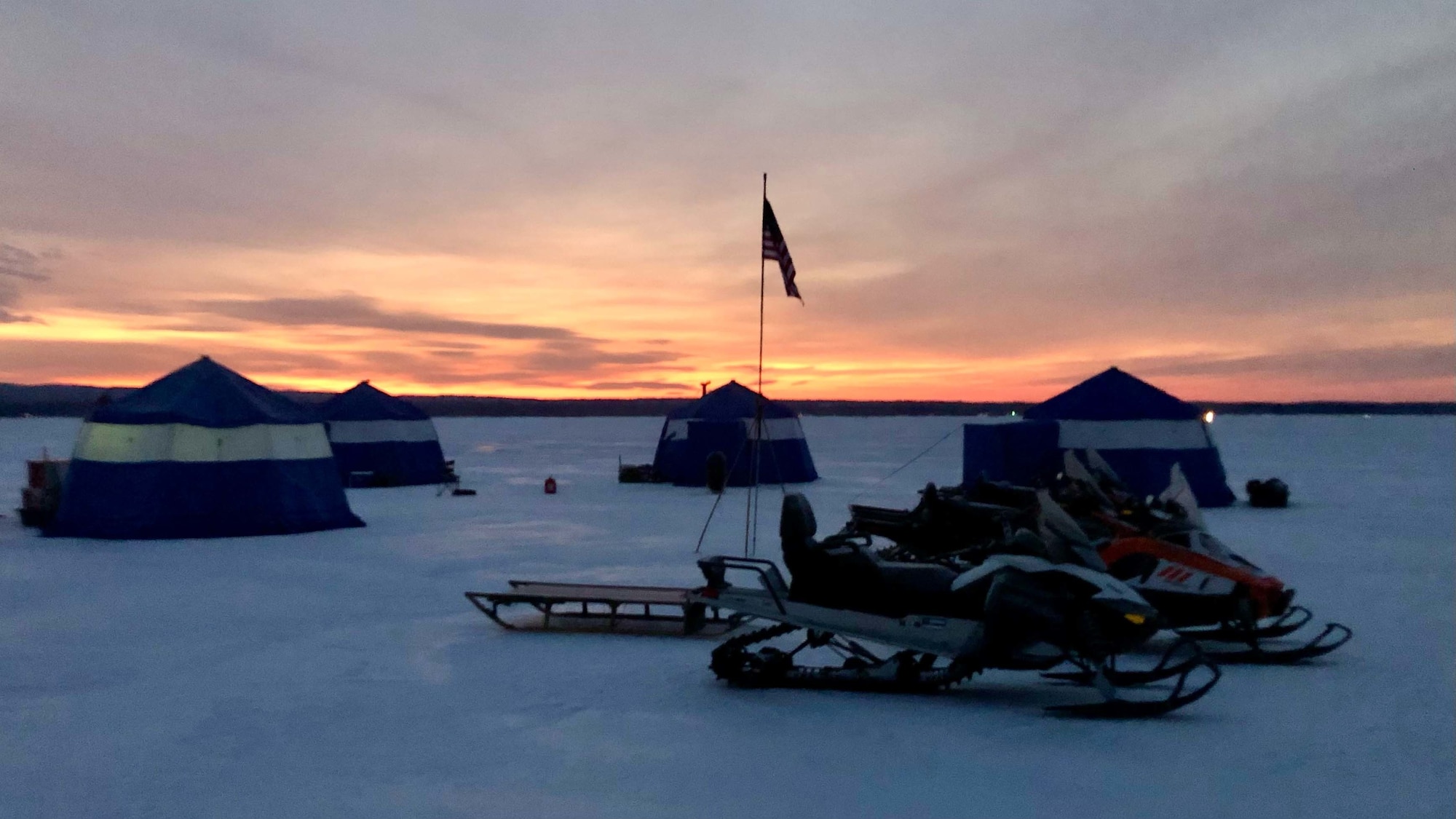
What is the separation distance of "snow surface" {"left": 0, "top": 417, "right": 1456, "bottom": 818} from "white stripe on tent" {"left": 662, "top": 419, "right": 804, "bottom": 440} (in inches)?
706

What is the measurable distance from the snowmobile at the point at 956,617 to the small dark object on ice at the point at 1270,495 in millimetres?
17655

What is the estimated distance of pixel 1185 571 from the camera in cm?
994

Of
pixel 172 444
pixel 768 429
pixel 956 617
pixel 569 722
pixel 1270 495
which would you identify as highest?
pixel 768 429

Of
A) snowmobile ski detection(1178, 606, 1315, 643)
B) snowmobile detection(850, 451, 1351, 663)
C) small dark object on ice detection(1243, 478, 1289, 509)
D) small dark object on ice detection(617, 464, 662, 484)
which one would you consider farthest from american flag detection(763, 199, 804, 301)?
small dark object on ice detection(617, 464, 662, 484)

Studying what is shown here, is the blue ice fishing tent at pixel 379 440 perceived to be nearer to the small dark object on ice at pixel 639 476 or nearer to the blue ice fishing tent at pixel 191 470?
the small dark object on ice at pixel 639 476

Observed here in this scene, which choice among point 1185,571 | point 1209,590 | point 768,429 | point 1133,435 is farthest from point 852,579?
point 768,429

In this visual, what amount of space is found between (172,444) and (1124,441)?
A: 2122 centimetres

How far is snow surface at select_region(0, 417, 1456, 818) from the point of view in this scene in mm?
6168

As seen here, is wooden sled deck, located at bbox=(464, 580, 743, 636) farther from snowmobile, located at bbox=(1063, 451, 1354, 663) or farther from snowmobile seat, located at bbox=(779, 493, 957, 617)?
snowmobile, located at bbox=(1063, 451, 1354, 663)

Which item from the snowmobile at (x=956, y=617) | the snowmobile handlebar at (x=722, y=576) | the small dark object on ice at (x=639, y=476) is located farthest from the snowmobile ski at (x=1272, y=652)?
the small dark object on ice at (x=639, y=476)

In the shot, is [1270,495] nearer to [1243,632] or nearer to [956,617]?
[1243,632]

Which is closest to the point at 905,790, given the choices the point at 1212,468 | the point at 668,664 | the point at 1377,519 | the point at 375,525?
the point at 668,664

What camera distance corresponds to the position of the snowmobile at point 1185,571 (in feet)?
31.6

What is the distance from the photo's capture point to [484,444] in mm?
73812
